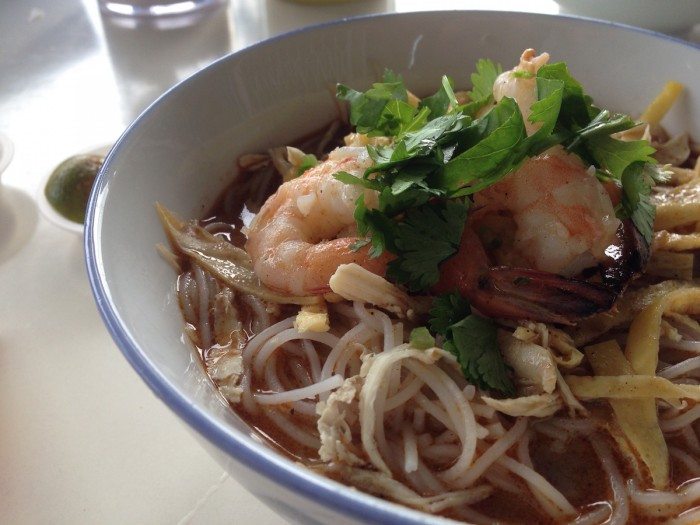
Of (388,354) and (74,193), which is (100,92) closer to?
(74,193)

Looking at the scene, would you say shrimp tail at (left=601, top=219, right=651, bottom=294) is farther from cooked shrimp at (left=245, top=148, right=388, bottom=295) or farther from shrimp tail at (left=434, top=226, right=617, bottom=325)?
cooked shrimp at (left=245, top=148, right=388, bottom=295)

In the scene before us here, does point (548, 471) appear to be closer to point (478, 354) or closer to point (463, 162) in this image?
point (478, 354)

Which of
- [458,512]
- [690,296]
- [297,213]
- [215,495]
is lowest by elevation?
[215,495]

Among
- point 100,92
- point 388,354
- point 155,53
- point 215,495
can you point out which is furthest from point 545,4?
point 215,495

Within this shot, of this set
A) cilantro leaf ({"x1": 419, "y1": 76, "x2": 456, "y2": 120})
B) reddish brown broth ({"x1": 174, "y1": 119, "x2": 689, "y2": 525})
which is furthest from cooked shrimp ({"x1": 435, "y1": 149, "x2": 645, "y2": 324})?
cilantro leaf ({"x1": 419, "y1": 76, "x2": 456, "y2": 120})

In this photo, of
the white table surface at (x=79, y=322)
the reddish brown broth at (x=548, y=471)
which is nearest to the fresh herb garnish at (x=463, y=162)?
the reddish brown broth at (x=548, y=471)

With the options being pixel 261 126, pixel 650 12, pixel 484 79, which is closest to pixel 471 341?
pixel 484 79

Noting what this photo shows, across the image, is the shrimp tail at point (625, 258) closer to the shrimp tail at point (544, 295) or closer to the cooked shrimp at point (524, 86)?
the shrimp tail at point (544, 295)
